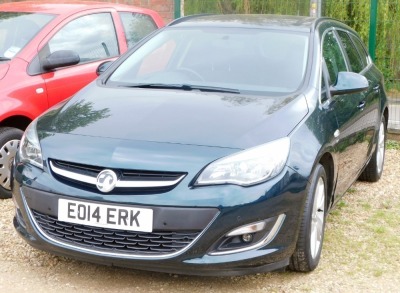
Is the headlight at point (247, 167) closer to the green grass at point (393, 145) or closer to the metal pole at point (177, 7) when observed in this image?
the green grass at point (393, 145)

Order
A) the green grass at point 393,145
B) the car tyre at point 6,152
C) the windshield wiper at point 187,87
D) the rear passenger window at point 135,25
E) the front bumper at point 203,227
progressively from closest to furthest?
the front bumper at point 203,227
the windshield wiper at point 187,87
the car tyre at point 6,152
the rear passenger window at point 135,25
the green grass at point 393,145

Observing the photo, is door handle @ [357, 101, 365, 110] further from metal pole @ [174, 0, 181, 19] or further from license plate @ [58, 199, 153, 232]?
metal pole @ [174, 0, 181, 19]

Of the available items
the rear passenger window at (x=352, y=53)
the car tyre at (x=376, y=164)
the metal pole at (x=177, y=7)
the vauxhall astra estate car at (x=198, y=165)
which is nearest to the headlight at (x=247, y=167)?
the vauxhall astra estate car at (x=198, y=165)

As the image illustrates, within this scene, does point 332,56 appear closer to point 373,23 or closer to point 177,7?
point 373,23

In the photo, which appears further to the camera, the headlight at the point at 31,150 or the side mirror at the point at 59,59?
the side mirror at the point at 59,59

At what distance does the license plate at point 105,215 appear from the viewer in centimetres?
383

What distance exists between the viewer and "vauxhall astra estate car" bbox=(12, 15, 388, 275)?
12.6 ft

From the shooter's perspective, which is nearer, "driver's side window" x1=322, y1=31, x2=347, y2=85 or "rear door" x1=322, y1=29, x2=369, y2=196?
"rear door" x1=322, y1=29, x2=369, y2=196

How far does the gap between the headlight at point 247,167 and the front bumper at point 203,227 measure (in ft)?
0.15

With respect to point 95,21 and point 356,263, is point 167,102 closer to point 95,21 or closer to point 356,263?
point 356,263

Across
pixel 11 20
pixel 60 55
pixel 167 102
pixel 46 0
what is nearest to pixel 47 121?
pixel 167 102

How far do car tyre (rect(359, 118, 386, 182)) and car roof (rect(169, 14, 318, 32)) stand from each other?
5.10ft

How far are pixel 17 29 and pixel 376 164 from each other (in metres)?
3.47

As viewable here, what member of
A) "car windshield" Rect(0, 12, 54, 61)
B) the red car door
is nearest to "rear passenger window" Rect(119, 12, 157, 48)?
the red car door
